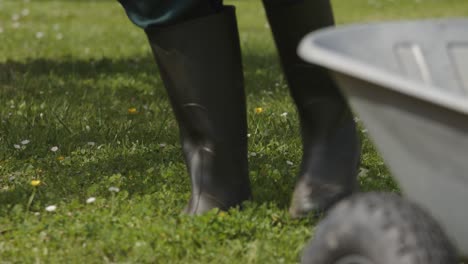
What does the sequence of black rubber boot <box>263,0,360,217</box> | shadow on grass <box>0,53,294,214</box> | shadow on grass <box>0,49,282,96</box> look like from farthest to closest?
shadow on grass <box>0,49,282,96</box> → shadow on grass <box>0,53,294,214</box> → black rubber boot <box>263,0,360,217</box>

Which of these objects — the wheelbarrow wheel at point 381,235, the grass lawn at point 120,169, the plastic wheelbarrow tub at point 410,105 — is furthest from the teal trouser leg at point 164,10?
the wheelbarrow wheel at point 381,235

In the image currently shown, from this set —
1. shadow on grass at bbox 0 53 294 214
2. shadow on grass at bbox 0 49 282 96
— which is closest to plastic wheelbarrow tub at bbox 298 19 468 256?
shadow on grass at bbox 0 53 294 214

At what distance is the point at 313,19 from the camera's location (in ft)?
9.26

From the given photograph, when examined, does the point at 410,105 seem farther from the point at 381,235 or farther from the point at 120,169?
the point at 120,169

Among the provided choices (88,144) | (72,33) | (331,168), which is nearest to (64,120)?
(88,144)

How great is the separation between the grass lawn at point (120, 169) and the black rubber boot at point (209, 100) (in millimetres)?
88

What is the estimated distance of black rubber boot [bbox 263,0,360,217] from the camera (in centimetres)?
283

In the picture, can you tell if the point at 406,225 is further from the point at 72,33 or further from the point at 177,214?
the point at 72,33

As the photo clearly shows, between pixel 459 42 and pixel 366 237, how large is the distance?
1.74 ft

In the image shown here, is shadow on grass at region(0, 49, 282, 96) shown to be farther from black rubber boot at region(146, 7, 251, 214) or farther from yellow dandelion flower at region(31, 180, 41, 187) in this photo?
black rubber boot at region(146, 7, 251, 214)

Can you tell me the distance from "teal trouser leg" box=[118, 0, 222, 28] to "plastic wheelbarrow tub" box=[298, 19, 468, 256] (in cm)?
67

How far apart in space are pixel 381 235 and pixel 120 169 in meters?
1.59

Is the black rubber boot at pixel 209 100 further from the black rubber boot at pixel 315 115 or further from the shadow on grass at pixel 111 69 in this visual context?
the shadow on grass at pixel 111 69

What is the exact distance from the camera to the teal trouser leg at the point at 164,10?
2.72m
